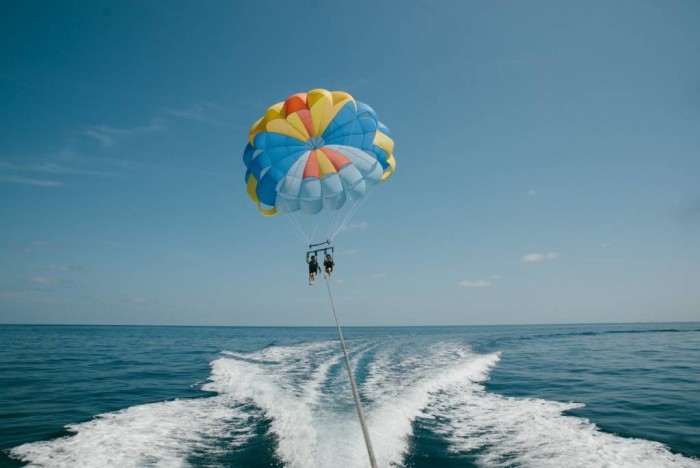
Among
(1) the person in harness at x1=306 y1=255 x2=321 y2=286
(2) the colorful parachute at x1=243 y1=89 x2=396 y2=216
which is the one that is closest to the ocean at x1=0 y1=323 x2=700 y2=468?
(1) the person in harness at x1=306 y1=255 x2=321 y2=286

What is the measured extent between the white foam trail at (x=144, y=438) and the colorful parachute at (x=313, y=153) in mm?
6899

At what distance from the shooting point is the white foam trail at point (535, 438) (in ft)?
23.5

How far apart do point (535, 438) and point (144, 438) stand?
29.2 ft

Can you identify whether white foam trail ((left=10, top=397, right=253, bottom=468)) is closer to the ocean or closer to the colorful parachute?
the ocean

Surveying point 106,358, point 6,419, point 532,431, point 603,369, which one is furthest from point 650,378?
point 106,358

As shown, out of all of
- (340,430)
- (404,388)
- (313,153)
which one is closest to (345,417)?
(340,430)

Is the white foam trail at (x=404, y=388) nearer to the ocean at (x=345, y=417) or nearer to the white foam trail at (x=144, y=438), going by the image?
the ocean at (x=345, y=417)

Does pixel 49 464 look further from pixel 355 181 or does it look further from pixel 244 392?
pixel 355 181

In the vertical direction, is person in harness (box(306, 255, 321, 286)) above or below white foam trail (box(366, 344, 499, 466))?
above

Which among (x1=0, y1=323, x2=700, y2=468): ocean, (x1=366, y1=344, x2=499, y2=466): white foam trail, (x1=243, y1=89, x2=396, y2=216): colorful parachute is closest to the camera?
(x1=0, y1=323, x2=700, y2=468): ocean

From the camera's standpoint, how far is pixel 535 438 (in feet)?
27.6

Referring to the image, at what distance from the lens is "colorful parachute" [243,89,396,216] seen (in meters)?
12.0

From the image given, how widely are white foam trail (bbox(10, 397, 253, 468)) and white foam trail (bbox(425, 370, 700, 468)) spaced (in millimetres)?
5286

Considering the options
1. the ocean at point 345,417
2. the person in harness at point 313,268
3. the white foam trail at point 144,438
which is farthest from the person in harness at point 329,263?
the white foam trail at point 144,438
